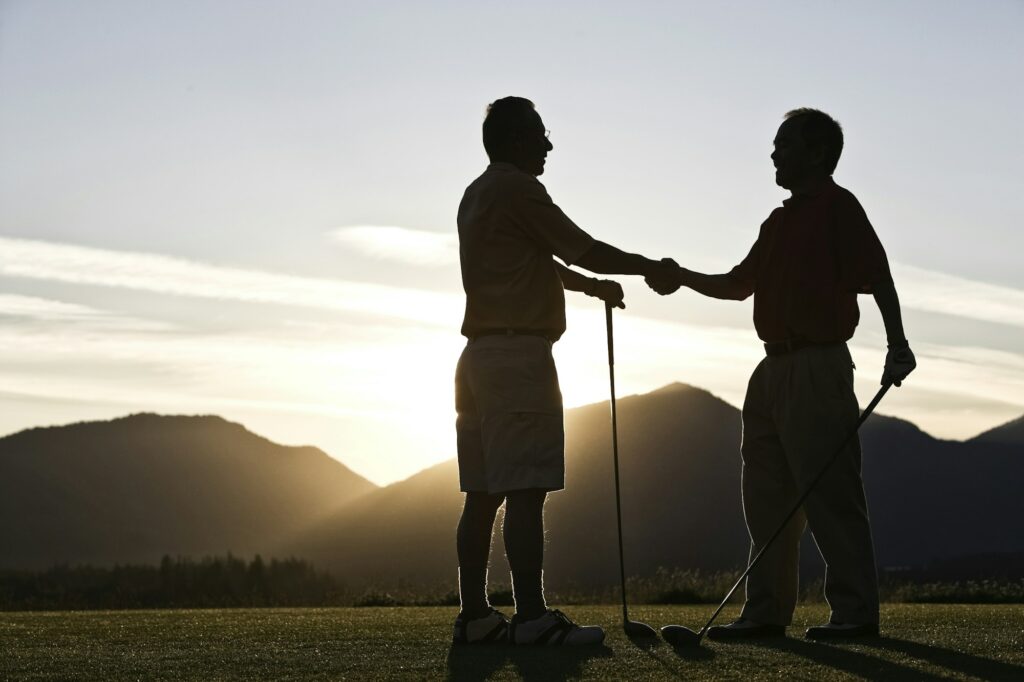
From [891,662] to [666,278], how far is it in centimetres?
254

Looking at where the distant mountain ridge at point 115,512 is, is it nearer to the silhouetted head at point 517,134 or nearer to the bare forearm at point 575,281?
the bare forearm at point 575,281

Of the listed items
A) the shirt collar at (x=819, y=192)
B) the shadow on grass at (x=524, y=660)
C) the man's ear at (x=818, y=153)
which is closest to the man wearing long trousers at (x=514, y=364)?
the shadow on grass at (x=524, y=660)

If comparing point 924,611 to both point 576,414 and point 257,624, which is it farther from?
point 576,414

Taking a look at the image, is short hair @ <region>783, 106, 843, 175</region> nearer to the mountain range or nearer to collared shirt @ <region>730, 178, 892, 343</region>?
collared shirt @ <region>730, 178, 892, 343</region>

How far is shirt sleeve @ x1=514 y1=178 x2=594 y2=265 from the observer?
233 inches

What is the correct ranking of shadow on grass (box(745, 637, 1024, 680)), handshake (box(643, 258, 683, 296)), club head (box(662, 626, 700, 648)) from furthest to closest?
handshake (box(643, 258, 683, 296)), club head (box(662, 626, 700, 648)), shadow on grass (box(745, 637, 1024, 680))

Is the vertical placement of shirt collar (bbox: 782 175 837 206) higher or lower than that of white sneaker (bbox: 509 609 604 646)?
higher

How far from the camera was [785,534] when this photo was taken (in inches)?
253

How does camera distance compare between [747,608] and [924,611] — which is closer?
[747,608]

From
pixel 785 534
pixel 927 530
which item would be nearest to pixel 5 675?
pixel 785 534

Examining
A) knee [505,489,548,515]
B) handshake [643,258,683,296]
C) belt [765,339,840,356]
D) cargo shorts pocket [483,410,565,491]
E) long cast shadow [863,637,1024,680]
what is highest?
handshake [643,258,683,296]

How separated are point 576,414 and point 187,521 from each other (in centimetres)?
7098

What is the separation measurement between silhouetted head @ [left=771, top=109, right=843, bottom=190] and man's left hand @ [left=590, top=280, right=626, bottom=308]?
1.02 m

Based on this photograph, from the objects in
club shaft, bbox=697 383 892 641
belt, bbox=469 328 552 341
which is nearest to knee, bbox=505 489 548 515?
belt, bbox=469 328 552 341
